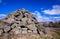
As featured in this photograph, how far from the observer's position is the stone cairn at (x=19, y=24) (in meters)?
23.4

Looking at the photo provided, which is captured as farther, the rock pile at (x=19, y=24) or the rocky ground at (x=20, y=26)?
the rock pile at (x=19, y=24)

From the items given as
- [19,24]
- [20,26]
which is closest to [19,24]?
[19,24]

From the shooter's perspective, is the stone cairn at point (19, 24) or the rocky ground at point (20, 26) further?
the stone cairn at point (19, 24)

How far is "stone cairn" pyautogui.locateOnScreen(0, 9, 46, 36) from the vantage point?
23.4 m

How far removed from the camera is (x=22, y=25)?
24344 millimetres

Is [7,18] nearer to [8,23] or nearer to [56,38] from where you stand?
[8,23]

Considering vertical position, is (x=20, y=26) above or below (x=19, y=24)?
below

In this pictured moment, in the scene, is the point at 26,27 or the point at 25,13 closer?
the point at 26,27

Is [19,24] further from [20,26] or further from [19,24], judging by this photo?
[20,26]

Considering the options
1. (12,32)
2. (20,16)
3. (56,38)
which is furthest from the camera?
(20,16)

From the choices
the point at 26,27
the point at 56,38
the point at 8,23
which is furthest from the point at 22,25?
the point at 56,38

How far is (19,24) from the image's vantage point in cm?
2433

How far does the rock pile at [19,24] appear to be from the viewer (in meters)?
23.5

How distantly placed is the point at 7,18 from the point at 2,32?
3.71m
